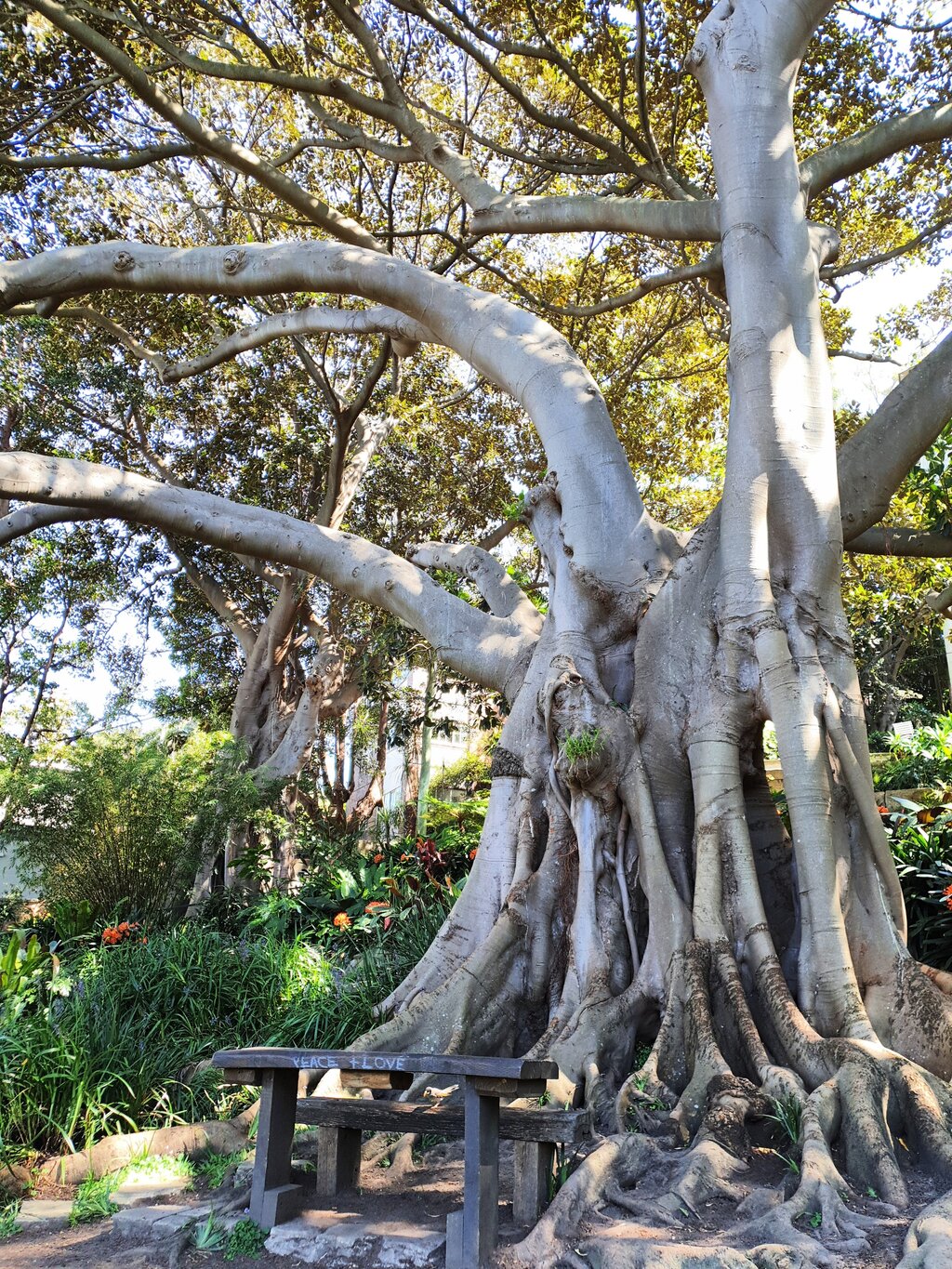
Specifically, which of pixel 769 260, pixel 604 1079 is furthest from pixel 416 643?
pixel 604 1079

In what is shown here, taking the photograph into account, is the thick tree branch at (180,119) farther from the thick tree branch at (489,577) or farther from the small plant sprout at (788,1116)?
the small plant sprout at (788,1116)

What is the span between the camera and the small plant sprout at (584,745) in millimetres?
5910

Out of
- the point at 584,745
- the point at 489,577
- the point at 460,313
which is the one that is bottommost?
the point at 584,745

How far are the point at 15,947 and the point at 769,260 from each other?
22.6ft

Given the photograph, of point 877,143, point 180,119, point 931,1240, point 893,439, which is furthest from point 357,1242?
point 180,119

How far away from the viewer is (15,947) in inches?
277

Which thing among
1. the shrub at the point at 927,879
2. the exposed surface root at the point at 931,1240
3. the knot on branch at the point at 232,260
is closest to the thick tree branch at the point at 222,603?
the knot on branch at the point at 232,260

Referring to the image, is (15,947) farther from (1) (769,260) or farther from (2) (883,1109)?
(1) (769,260)

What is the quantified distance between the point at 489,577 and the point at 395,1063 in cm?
521

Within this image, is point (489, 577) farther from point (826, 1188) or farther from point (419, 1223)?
point (826, 1188)

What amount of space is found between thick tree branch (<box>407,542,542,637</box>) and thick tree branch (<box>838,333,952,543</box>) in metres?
2.54

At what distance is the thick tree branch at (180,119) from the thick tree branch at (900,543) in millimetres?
5356

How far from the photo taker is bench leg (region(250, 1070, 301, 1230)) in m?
4.11

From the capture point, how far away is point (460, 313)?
25.7 feet
